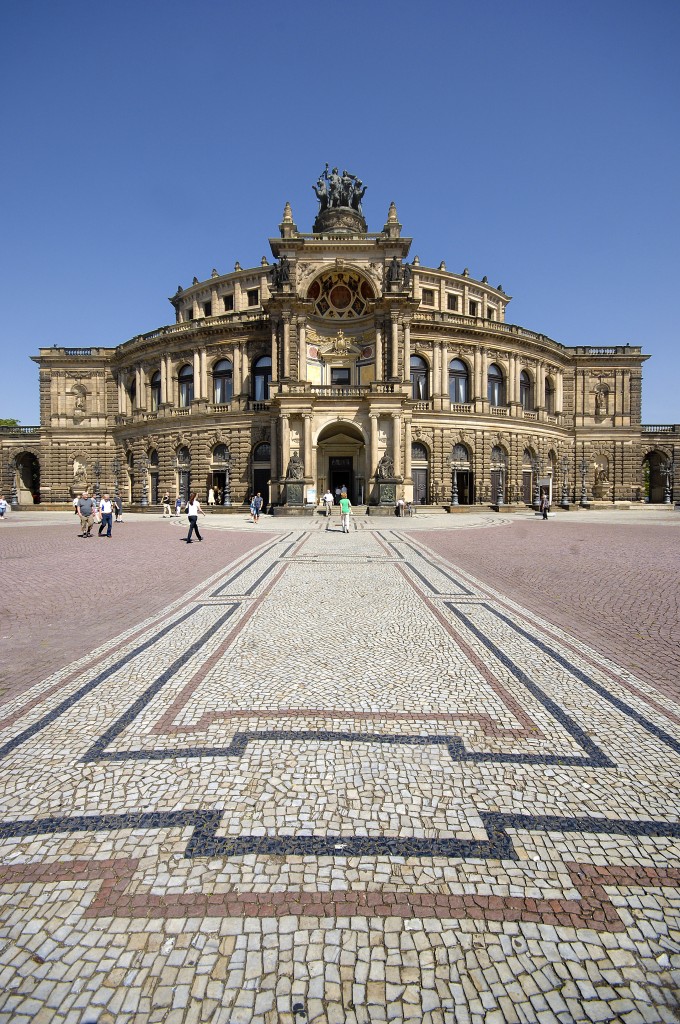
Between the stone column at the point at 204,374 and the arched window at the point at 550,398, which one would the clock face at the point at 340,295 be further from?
the arched window at the point at 550,398

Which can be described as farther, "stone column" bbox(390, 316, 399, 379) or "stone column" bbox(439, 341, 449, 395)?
"stone column" bbox(439, 341, 449, 395)

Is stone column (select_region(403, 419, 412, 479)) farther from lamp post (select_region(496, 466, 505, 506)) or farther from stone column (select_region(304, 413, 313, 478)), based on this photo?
lamp post (select_region(496, 466, 505, 506))

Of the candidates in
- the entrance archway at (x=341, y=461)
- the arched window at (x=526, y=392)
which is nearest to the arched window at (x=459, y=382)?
the arched window at (x=526, y=392)

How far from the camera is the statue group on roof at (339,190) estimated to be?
3834 centimetres

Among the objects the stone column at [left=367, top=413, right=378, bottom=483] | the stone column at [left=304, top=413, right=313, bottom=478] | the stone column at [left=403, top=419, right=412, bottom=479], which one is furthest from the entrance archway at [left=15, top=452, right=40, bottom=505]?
the stone column at [left=403, top=419, right=412, bottom=479]

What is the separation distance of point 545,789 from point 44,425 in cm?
5063

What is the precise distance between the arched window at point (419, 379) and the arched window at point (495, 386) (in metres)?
5.86

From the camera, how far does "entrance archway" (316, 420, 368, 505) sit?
32969 mm

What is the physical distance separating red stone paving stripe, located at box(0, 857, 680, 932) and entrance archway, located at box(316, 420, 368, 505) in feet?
→ 98.8

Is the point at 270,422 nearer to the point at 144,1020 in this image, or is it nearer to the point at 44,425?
the point at 44,425

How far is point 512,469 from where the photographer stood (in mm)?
36531

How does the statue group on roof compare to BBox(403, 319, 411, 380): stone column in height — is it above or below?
above

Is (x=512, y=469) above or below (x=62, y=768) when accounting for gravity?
above

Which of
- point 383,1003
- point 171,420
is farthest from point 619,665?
point 171,420
